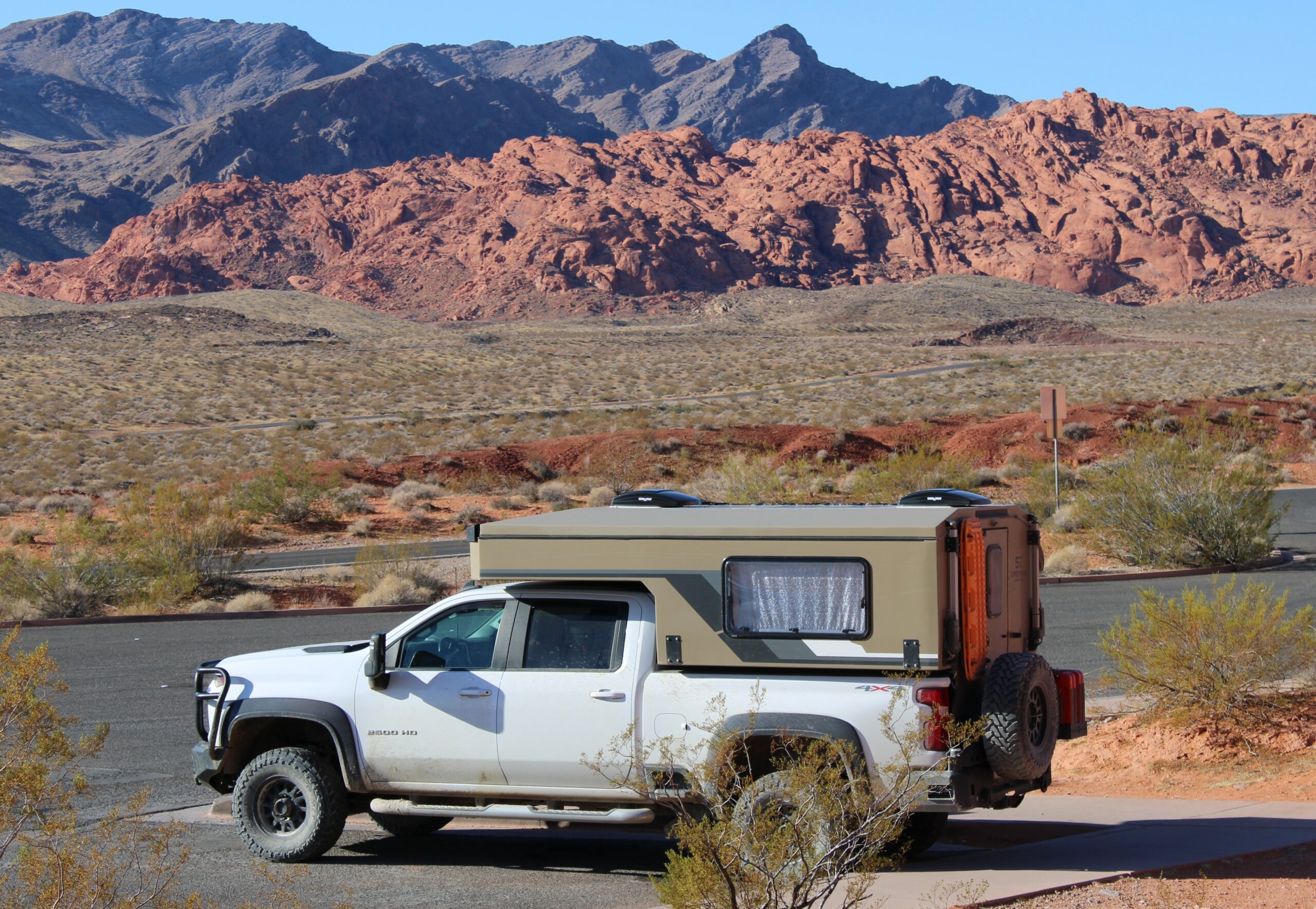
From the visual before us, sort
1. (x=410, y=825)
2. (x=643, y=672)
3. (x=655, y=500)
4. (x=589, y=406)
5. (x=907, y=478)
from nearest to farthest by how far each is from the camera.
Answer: (x=643, y=672) < (x=655, y=500) < (x=410, y=825) < (x=907, y=478) < (x=589, y=406)

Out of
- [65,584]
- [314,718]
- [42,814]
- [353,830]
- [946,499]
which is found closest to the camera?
[42,814]

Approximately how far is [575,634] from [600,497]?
931 inches

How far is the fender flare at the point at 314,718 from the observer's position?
7066mm

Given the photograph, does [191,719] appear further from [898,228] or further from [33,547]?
[898,228]

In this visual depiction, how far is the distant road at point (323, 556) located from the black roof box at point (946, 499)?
48.7 ft

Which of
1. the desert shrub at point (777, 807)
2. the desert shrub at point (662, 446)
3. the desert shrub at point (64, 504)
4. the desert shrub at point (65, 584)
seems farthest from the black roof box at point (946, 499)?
the desert shrub at point (662, 446)

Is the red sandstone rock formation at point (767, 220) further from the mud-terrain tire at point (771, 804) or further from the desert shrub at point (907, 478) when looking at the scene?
the mud-terrain tire at point (771, 804)

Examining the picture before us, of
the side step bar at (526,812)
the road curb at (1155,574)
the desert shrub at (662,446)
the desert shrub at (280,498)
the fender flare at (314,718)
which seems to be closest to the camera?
the side step bar at (526,812)

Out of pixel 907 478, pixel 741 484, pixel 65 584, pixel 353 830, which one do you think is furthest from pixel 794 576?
pixel 907 478

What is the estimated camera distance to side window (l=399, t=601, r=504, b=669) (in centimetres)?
713

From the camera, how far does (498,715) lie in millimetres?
6863

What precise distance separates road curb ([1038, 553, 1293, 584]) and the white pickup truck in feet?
41.3

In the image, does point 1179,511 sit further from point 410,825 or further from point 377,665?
point 377,665

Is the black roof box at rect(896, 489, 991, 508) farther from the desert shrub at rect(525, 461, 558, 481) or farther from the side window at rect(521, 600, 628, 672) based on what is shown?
the desert shrub at rect(525, 461, 558, 481)
